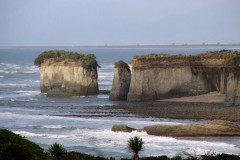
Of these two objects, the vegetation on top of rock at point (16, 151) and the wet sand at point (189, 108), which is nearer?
the vegetation on top of rock at point (16, 151)

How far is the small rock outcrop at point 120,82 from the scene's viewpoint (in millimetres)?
74125

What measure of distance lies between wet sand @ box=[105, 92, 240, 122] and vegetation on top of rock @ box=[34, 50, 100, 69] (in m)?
14.4

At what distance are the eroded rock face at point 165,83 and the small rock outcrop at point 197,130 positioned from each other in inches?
983

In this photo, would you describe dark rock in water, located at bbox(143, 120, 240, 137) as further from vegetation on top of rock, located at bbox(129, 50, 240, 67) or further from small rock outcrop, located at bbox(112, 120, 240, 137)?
vegetation on top of rock, located at bbox(129, 50, 240, 67)

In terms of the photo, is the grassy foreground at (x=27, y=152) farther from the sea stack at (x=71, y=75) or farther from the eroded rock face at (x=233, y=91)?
the sea stack at (x=71, y=75)

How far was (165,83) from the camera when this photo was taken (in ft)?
242

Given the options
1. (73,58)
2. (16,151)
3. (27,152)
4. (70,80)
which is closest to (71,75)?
(70,80)

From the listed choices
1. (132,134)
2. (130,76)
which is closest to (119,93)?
(130,76)

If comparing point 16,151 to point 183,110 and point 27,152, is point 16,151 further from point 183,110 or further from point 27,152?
point 183,110

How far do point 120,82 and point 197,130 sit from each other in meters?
28.7

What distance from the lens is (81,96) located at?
8062 centimetres

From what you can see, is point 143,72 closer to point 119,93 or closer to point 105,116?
point 119,93

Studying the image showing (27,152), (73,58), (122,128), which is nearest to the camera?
(27,152)

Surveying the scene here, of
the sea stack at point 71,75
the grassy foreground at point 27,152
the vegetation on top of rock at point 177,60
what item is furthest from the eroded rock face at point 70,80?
the grassy foreground at point 27,152
